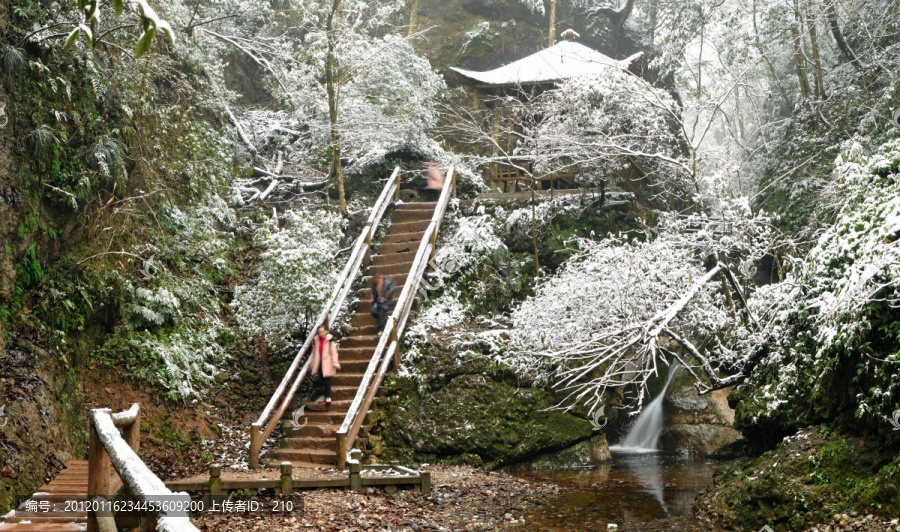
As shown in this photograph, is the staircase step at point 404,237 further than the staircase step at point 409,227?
No

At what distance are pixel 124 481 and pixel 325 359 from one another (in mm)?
7137

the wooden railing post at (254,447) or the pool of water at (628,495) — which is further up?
the wooden railing post at (254,447)

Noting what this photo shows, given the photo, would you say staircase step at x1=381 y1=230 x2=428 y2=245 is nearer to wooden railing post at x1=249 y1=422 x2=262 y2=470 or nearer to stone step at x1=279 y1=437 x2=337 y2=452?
stone step at x1=279 y1=437 x2=337 y2=452

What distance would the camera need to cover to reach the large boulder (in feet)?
43.9

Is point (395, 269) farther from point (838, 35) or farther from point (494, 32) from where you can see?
point (494, 32)

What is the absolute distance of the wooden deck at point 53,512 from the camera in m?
4.74

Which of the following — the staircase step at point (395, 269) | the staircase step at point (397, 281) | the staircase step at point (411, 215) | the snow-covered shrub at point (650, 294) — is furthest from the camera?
the staircase step at point (411, 215)

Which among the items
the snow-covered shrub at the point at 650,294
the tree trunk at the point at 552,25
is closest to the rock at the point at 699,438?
the snow-covered shrub at the point at 650,294

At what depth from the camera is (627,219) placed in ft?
49.4

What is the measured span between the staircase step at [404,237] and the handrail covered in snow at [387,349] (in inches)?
16.1

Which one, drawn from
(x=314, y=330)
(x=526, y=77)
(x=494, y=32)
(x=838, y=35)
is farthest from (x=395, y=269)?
(x=494, y=32)

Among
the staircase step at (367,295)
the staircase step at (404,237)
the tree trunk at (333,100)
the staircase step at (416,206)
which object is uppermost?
the tree trunk at (333,100)

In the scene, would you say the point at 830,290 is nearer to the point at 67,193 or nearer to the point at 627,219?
the point at 627,219

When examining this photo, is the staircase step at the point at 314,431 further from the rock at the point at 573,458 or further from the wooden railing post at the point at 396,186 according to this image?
the wooden railing post at the point at 396,186
